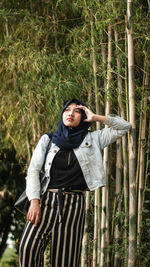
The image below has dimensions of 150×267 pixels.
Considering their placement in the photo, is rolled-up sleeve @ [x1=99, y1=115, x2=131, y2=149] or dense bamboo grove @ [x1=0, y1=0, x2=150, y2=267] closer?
rolled-up sleeve @ [x1=99, y1=115, x2=131, y2=149]

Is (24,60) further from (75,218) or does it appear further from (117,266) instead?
(117,266)

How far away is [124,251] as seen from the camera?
2697 mm

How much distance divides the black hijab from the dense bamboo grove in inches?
12.2

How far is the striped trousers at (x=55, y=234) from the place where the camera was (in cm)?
192

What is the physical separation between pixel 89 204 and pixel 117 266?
582 millimetres

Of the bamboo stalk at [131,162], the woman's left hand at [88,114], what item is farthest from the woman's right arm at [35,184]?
the bamboo stalk at [131,162]

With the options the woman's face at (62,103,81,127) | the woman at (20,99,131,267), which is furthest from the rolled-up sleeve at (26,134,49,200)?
the woman's face at (62,103,81,127)

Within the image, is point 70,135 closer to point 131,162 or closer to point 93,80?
point 131,162

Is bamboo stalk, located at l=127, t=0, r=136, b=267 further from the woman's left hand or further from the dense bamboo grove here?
the woman's left hand

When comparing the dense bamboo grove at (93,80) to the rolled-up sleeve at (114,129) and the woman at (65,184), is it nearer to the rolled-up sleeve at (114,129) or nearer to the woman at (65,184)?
the rolled-up sleeve at (114,129)

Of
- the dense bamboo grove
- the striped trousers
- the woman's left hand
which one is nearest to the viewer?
the striped trousers

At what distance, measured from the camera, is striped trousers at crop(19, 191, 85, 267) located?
1.92 m

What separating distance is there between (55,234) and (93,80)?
1530mm

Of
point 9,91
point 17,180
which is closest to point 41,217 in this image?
point 9,91
